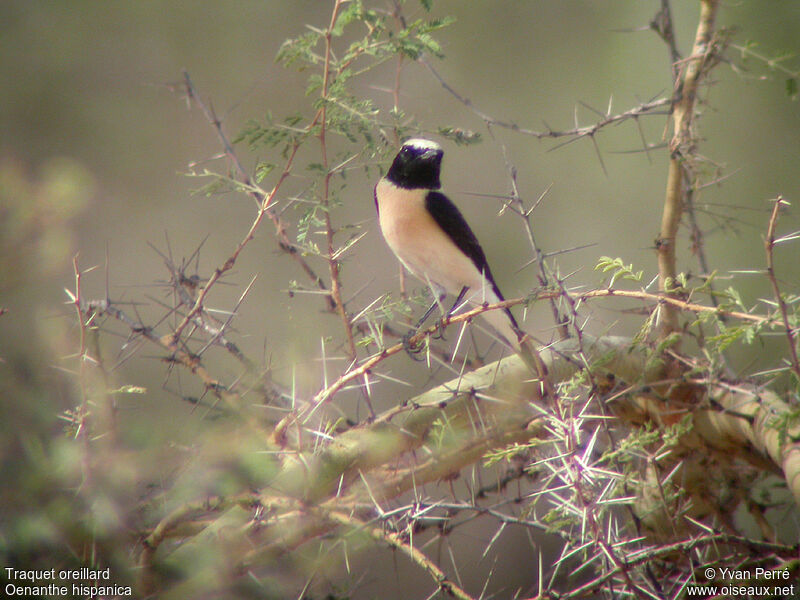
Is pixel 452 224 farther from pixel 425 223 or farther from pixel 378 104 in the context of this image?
pixel 378 104

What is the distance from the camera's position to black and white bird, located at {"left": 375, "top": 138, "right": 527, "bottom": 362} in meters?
1.87

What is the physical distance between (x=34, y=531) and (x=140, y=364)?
1.79 metres

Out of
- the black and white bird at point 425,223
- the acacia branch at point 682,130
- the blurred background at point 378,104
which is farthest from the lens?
the blurred background at point 378,104

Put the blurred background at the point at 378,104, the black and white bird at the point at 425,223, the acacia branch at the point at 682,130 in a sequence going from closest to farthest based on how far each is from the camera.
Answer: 1. the acacia branch at the point at 682,130
2. the black and white bird at the point at 425,223
3. the blurred background at the point at 378,104

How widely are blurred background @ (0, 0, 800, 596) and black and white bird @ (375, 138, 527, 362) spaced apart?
791 mm

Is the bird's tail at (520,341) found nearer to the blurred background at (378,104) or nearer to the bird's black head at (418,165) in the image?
the bird's black head at (418,165)

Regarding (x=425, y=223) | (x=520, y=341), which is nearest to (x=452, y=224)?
(x=425, y=223)

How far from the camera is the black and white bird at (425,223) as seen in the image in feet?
6.12

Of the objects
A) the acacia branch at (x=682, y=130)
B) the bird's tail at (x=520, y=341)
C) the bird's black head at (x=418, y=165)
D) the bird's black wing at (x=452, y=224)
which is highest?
the bird's black head at (x=418, y=165)

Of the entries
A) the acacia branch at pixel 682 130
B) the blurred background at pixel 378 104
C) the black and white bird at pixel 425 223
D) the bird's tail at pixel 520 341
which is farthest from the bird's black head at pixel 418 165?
the blurred background at pixel 378 104

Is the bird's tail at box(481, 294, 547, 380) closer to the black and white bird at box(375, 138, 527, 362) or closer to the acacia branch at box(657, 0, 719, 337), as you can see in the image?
the black and white bird at box(375, 138, 527, 362)

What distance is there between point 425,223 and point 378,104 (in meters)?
0.98

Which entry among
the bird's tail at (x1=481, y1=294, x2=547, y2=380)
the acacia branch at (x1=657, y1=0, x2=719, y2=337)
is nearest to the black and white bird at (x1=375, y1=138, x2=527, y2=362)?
the bird's tail at (x1=481, y1=294, x2=547, y2=380)

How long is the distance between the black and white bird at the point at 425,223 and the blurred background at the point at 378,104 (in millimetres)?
791
